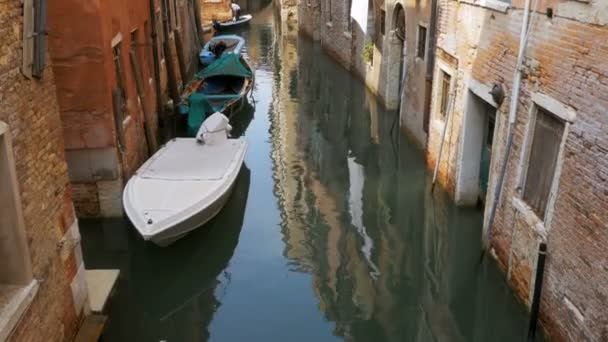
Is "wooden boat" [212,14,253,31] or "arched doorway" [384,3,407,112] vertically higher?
"arched doorway" [384,3,407,112]

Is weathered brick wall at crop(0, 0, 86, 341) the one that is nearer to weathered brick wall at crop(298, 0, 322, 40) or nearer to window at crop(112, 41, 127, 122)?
window at crop(112, 41, 127, 122)

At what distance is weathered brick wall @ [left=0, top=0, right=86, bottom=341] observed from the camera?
417cm

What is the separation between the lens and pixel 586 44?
200 inches

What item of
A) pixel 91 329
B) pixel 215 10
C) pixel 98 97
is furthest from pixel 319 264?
pixel 215 10

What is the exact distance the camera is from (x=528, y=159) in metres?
6.36

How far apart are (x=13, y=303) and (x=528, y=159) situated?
507 centimetres

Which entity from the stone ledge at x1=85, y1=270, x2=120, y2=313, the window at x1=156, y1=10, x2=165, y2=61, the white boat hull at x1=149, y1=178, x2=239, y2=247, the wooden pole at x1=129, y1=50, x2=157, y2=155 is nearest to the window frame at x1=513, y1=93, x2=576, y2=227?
the white boat hull at x1=149, y1=178, x2=239, y2=247

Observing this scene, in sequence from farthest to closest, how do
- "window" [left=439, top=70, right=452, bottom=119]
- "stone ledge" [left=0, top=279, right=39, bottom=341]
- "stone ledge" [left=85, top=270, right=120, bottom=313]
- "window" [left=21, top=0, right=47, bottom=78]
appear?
"window" [left=439, top=70, right=452, bottom=119] → "stone ledge" [left=85, top=270, right=120, bottom=313] → "window" [left=21, top=0, right=47, bottom=78] → "stone ledge" [left=0, top=279, right=39, bottom=341]

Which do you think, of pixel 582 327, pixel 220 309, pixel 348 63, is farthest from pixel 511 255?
pixel 348 63

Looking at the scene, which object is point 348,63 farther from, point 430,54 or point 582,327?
point 582,327

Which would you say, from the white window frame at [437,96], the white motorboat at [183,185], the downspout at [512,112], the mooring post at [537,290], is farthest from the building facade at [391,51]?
the mooring post at [537,290]

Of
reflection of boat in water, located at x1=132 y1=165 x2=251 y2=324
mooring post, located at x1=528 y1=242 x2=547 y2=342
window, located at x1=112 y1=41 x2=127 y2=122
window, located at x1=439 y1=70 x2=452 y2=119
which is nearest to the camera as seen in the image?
mooring post, located at x1=528 y1=242 x2=547 y2=342

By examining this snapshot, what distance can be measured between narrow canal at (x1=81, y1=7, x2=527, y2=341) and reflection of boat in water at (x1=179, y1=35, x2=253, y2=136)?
172cm

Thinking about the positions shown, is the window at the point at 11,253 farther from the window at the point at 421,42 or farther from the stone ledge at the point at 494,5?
the window at the point at 421,42
